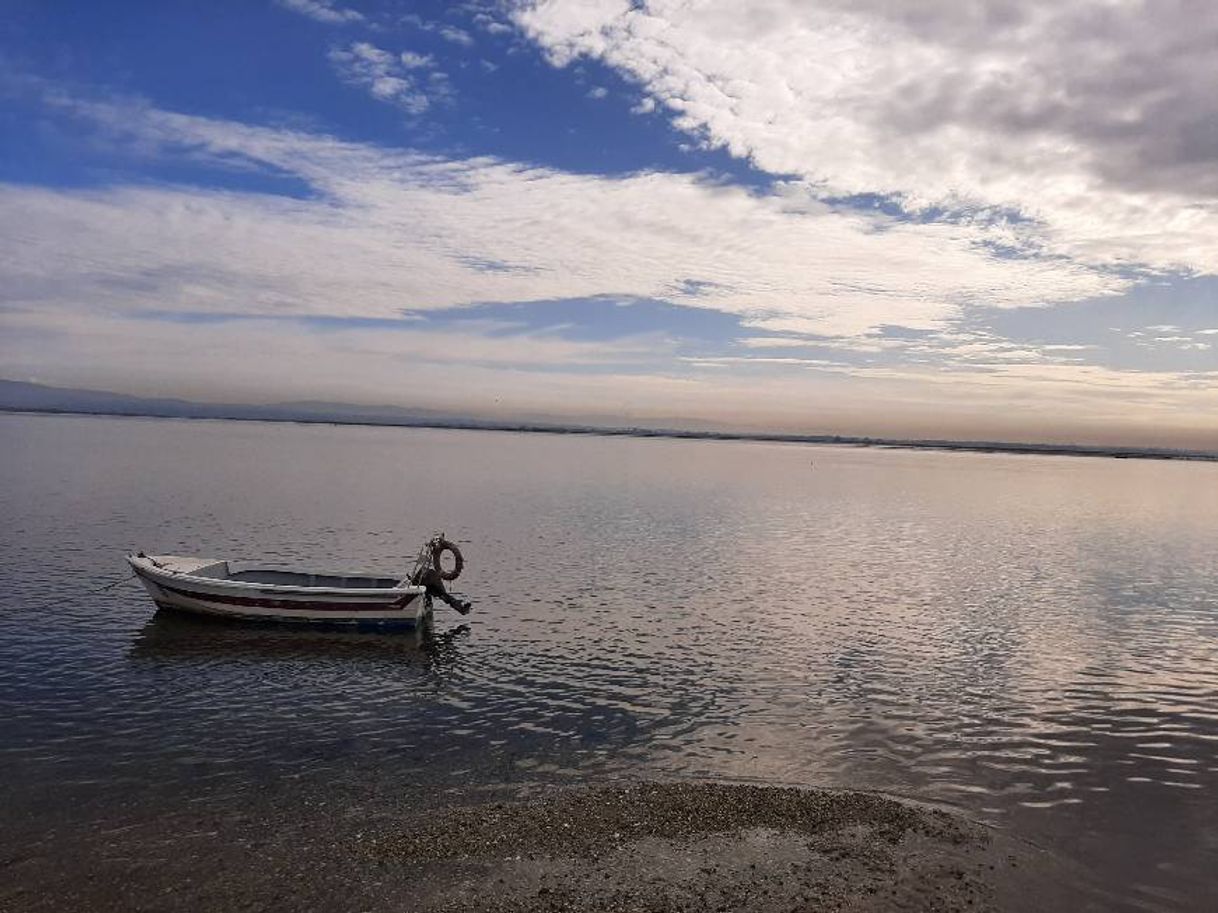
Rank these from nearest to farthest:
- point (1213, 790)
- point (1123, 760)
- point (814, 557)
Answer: point (1213, 790)
point (1123, 760)
point (814, 557)

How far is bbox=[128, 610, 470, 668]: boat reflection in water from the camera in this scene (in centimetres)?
2905

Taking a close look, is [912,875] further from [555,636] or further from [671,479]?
[671,479]

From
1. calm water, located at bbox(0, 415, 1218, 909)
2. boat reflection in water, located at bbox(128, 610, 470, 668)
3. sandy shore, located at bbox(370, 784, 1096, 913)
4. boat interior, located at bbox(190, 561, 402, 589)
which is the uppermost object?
boat interior, located at bbox(190, 561, 402, 589)

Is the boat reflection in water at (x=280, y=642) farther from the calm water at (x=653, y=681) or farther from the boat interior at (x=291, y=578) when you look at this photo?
the boat interior at (x=291, y=578)

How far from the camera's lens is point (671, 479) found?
131125mm

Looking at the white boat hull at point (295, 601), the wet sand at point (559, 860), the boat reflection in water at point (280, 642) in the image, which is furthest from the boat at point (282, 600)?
the wet sand at point (559, 860)

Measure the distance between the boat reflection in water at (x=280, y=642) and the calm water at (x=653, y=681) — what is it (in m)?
0.16

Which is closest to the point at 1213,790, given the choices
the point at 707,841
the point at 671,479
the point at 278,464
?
the point at 707,841

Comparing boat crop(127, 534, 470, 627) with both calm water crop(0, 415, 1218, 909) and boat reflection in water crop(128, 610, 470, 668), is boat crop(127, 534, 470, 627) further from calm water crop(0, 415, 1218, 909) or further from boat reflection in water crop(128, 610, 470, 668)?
calm water crop(0, 415, 1218, 909)

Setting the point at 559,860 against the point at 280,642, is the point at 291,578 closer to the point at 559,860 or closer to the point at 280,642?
the point at 280,642

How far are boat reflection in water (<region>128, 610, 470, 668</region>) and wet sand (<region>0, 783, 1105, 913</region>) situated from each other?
12665mm

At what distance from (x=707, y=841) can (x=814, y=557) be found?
134 feet

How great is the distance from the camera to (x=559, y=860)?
14.6m

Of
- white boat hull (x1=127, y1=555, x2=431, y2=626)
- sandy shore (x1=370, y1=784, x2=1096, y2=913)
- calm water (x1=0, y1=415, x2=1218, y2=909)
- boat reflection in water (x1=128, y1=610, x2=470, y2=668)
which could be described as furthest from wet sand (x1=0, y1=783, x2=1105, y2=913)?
white boat hull (x1=127, y1=555, x2=431, y2=626)
